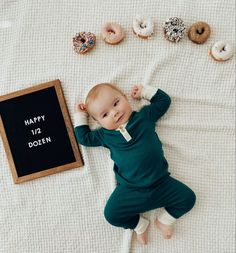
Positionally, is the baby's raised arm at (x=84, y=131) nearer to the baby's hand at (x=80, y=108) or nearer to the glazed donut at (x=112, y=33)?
the baby's hand at (x=80, y=108)

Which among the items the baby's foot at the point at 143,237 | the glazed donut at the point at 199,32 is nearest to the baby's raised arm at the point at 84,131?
the baby's foot at the point at 143,237

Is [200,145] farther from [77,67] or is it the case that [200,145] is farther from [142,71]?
[77,67]

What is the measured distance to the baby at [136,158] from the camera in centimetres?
137

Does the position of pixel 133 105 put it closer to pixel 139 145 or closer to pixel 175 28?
pixel 139 145

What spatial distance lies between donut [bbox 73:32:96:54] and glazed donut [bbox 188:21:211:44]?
39 cm

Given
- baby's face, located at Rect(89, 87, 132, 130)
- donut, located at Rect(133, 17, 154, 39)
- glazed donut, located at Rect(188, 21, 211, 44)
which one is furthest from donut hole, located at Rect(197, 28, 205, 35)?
baby's face, located at Rect(89, 87, 132, 130)

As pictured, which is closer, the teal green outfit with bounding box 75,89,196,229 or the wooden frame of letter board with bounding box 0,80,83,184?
the teal green outfit with bounding box 75,89,196,229

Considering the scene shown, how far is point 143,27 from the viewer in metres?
→ 1.50

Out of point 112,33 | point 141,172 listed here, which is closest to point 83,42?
point 112,33

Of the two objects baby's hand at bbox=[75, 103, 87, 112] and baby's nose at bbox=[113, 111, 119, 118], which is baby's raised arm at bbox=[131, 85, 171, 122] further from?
baby's hand at bbox=[75, 103, 87, 112]

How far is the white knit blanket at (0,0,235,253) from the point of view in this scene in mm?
1467

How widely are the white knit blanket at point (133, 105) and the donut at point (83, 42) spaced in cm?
4

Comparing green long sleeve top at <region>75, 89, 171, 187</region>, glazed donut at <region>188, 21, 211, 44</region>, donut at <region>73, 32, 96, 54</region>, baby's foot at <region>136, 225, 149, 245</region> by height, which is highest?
donut at <region>73, 32, 96, 54</region>

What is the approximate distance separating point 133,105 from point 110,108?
170mm
